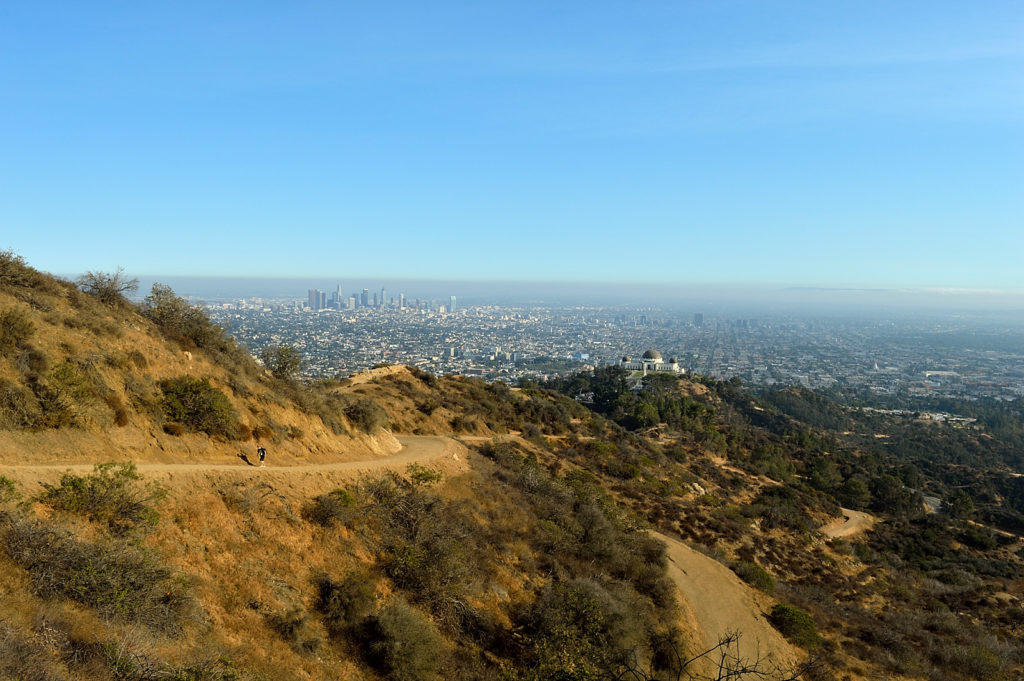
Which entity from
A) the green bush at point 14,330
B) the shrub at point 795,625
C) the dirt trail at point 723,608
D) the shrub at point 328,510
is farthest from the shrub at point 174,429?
the shrub at point 795,625

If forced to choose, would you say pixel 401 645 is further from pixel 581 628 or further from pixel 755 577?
pixel 755 577

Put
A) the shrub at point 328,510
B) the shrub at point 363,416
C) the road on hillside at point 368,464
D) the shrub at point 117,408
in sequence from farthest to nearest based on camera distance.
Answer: the shrub at point 363,416 < the shrub at point 328,510 < the shrub at point 117,408 < the road on hillside at point 368,464

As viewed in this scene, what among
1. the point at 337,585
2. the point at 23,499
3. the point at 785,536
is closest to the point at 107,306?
the point at 23,499

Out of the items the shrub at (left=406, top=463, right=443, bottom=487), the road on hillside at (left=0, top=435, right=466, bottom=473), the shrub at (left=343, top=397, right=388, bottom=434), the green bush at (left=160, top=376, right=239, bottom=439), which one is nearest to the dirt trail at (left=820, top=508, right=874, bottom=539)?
the road on hillside at (left=0, top=435, right=466, bottom=473)

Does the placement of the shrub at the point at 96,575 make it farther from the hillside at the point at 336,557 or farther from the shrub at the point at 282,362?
the shrub at the point at 282,362

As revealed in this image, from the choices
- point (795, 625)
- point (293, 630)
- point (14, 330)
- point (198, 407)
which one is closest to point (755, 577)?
point (795, 625)

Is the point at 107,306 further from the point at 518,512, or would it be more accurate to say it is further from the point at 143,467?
the point at 518,512
